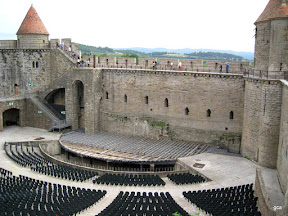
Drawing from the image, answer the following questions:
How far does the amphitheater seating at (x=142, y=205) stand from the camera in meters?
16.0

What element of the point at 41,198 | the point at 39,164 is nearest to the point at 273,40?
the point at 41,198

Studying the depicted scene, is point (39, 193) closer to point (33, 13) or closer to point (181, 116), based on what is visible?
point (181, 116)

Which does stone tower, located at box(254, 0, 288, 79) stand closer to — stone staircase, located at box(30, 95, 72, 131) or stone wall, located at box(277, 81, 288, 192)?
stone wall, located at box(277, 81, 288, 192)

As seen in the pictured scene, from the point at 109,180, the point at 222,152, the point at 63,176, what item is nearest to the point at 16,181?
the point at 63,176

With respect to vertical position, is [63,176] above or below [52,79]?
below

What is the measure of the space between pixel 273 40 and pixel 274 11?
6.12 ft

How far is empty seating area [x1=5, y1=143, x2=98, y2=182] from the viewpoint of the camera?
72.6 feet

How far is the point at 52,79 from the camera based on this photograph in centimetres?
3512

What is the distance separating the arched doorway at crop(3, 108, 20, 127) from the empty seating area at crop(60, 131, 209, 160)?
7.55 metres

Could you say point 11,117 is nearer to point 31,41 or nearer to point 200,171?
point 31,41

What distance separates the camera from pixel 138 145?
2798 centimetres

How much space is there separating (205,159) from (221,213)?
8736 mm

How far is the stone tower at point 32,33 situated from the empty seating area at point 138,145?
10.2 metres

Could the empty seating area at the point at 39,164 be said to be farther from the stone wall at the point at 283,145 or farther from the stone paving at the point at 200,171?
the stone wall at the point at 283,145
